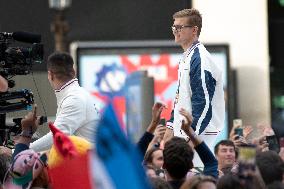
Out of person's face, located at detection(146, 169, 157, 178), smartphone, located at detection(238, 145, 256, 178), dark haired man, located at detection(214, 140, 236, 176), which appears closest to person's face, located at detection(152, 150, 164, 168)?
person's face, located at detection(146, 169, 157, 178)

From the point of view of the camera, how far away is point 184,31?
337 inches

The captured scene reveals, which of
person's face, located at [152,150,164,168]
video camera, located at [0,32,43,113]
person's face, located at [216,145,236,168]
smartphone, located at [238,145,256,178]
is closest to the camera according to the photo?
smartphone, located at [238,145,256,178]

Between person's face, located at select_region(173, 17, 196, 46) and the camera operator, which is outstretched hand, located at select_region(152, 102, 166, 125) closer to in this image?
the camera operator

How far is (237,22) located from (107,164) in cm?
1300

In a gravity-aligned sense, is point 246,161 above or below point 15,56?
below

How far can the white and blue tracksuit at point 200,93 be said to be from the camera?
827cm

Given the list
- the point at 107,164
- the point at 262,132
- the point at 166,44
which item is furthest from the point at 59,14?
the point at 107,164

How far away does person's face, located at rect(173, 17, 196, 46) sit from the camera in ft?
28.0

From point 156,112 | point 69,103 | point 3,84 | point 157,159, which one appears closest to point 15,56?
point 3,84

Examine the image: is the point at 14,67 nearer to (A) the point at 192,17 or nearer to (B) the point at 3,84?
(B) the point at 3,84

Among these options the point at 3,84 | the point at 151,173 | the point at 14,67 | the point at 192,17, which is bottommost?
the point at 151,173

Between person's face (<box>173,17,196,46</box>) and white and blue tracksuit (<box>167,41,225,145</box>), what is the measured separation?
64 mm

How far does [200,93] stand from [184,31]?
55cm

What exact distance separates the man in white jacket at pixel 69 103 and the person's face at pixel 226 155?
1685mm
